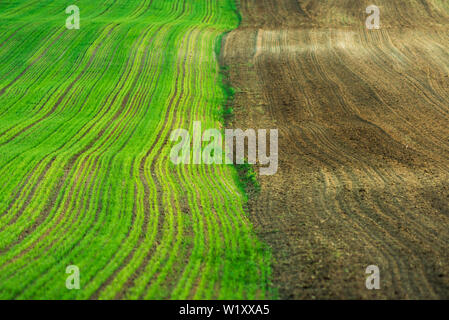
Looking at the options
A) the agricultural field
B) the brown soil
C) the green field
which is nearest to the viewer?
the green field

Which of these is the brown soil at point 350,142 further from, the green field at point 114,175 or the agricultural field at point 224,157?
the green field at point 114,175

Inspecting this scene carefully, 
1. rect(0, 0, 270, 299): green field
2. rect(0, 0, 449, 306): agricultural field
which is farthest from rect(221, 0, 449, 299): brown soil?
rect(0, 0, 270, 299): green field

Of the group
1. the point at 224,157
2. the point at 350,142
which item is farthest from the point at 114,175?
Answer: the point at 350,142

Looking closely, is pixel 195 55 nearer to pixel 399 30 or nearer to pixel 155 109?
pixel 155 109

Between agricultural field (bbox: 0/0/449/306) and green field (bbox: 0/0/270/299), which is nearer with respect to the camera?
green field (bbox: 0/0/270/299)

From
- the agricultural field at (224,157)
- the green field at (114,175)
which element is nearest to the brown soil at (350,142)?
the agricultural field at (224,157)

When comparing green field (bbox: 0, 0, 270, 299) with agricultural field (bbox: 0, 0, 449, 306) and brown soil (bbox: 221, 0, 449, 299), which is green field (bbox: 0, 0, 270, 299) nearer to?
agricultural field (bbox: 0, 0, 449, 306)
